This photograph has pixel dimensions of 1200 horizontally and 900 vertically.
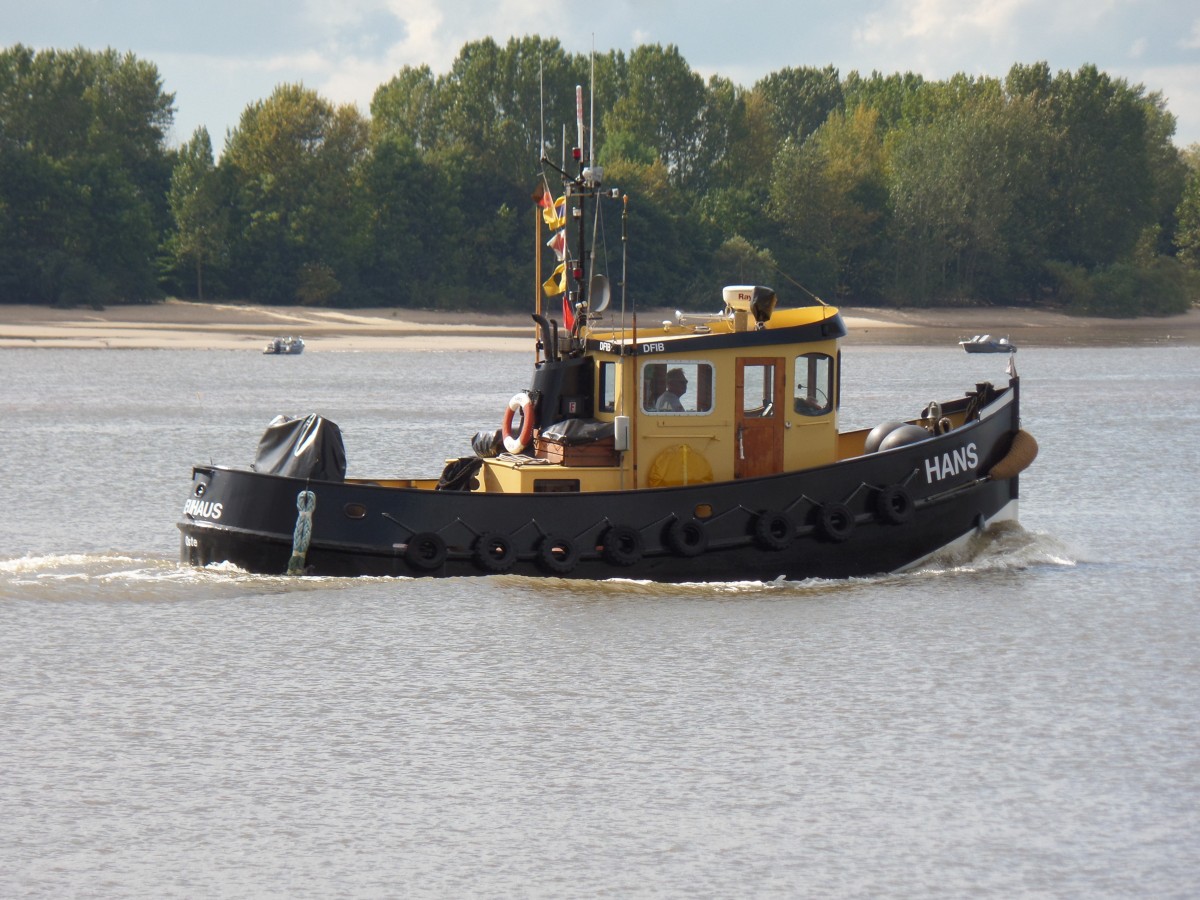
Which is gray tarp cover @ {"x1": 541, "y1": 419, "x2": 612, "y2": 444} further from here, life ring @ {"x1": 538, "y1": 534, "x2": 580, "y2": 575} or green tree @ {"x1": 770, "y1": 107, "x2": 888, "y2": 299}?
green tree @ {"x1": 770, "y1": 107, "x2": 888, "y2": 299}

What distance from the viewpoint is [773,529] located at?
16094 millimetres

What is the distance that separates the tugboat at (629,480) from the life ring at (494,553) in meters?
0.01

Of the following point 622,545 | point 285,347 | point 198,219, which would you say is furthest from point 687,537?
point 198,219

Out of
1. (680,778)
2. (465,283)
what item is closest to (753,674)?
(680,778)

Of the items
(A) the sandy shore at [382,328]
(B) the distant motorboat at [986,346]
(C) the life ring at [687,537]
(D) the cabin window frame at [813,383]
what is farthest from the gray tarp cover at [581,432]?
(B) the distant motorboat at [986,346]

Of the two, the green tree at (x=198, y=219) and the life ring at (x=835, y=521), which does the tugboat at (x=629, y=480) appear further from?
the green tree at (x=198, y=219)

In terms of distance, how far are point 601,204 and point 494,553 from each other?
56.1 m

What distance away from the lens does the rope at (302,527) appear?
605 inches

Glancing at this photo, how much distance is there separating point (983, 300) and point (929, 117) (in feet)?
45.0

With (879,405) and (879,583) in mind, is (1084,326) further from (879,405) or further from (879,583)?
(879,583)

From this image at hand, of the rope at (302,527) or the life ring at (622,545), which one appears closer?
the rope at (302,527)

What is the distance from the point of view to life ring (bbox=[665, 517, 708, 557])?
1578 cm

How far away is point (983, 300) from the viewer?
87.1m

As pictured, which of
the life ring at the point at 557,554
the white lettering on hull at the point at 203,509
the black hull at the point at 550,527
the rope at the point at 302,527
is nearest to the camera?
the rope at the point at 302,527
